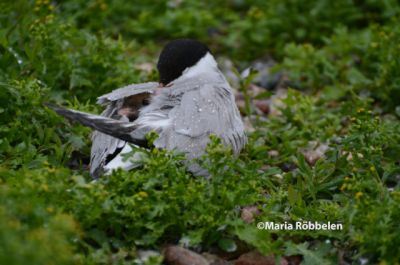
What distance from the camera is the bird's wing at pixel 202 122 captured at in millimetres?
→ 4203

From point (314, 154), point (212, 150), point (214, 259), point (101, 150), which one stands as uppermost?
point (212, 150)

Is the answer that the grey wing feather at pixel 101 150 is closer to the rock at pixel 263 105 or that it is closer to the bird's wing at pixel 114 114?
the bird's wing at pixel 114 114

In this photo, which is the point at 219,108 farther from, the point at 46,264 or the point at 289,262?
the point at 46,264

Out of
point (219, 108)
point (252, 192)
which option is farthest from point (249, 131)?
point (252, 192)

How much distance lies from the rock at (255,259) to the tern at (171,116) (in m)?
0.49

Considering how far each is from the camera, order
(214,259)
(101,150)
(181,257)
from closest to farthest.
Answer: (181,257) < (214,259) < (101,150)

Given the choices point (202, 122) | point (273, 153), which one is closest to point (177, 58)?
point (202, 122)

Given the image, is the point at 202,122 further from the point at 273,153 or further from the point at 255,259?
the point at 273,153

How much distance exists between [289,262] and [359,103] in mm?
2042

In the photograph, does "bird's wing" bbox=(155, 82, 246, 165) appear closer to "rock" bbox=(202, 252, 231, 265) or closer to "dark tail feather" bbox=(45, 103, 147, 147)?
"dark tail feather" bbox=(45, 103, 147, 147)

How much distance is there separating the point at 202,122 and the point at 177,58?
77cm

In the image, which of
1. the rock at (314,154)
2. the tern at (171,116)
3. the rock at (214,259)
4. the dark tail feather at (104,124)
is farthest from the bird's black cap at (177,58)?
the rock at (214,259)

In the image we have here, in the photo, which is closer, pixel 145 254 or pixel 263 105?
pixel 145 254

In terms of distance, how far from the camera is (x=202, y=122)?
14.1 ft
